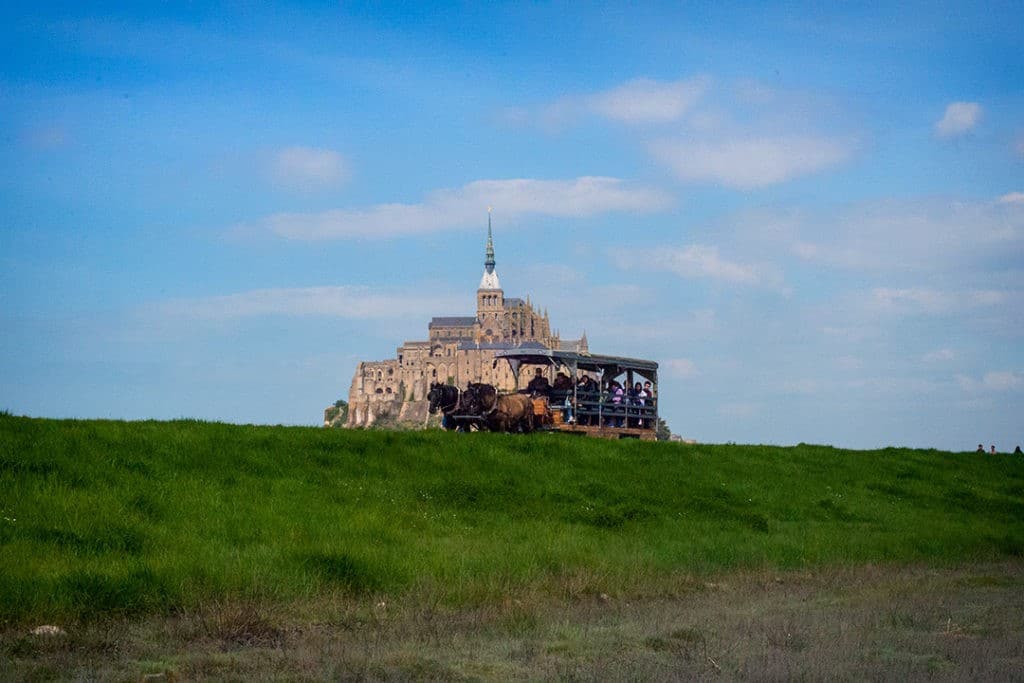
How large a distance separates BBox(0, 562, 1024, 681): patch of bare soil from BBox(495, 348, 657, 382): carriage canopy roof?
23.2m

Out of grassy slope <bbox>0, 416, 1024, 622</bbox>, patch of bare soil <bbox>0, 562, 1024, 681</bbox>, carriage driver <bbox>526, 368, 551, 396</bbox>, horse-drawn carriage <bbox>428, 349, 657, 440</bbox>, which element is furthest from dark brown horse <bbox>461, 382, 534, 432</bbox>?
patch of bare soil <bbox>0, 562, 1024, 681</bbox>

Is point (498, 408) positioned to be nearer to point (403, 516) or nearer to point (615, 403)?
point (615, 403)

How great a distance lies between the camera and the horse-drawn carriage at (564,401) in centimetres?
3706

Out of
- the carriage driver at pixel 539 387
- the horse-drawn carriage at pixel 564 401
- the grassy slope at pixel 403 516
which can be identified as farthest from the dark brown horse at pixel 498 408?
the grassy slope at pixel 403 516

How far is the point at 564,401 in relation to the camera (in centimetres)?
4006

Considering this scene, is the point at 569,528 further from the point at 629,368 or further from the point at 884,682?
the point at 629,368

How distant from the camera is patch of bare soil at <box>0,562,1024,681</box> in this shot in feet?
36.3

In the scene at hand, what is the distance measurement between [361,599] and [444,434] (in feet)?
Answer: 36.3

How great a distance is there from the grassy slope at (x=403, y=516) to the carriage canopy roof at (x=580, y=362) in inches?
387

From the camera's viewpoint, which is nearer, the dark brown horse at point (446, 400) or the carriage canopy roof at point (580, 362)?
the dark brown horse at point (446, 400)

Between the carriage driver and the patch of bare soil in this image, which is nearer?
the patch of bare soil

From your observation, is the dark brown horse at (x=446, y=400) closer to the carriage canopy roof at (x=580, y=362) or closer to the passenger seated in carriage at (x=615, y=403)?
the carriage canopy roof at (x=580, y=362)

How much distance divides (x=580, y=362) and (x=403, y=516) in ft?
72.4

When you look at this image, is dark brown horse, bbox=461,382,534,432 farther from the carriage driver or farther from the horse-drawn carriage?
the carriage driver
